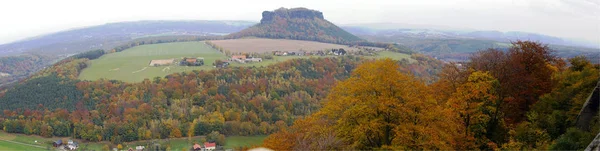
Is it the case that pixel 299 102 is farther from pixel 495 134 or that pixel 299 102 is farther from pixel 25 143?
pixel 495 134

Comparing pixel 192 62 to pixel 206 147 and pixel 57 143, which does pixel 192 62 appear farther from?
pixel 206 147

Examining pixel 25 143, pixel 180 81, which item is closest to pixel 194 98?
pixel 180 81

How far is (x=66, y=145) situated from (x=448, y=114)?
174 feet

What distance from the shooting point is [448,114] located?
15.5 m

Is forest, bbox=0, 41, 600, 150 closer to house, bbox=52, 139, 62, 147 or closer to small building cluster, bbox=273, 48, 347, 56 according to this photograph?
house, bbox=52, 139, 62, 147

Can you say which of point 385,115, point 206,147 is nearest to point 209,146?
point 206,147

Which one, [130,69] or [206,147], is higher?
[130,69]

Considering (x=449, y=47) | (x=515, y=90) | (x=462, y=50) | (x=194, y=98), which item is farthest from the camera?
(x=449, y=47)

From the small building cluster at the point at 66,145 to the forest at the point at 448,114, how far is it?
42.5 meters

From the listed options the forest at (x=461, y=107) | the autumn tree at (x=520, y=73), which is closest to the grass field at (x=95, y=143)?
the forest at (x=461, y=107)

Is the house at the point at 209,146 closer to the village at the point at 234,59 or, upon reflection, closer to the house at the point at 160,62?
the village at the point at 234,59

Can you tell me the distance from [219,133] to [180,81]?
1907 centimetres

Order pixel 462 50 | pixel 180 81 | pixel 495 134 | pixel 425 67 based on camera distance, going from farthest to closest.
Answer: pixel 462 50 → pixel 425 67 → pixel 180 81 → pixel 495 134

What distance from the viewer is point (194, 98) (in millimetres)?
66875
